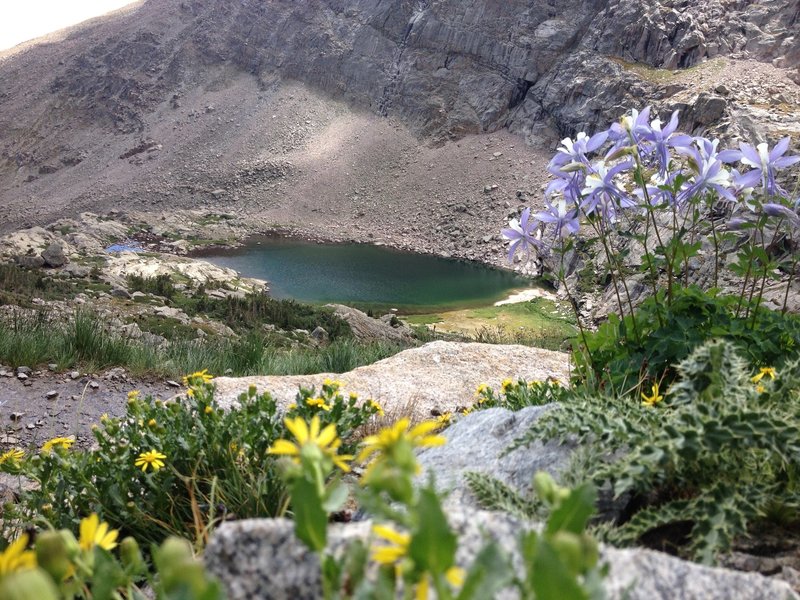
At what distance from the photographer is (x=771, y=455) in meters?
1.27

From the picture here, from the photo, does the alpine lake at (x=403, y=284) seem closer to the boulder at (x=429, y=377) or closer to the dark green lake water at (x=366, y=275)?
the dark green lake water at (x=366, y=275)

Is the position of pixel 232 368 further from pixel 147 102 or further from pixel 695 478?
pixel 147 102

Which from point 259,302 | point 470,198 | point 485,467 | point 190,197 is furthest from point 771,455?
point 190,197

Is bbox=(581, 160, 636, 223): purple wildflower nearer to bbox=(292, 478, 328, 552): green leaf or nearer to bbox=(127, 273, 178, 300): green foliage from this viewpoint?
bbox=(292, 478, 328, 552): green leaf

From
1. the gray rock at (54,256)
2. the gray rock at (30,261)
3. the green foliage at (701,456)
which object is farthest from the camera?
the gray rock at (54,256)

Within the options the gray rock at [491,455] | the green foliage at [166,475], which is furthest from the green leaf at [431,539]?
the green foliage at [166,475]

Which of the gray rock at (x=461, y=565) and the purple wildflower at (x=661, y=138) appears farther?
the purple wildflower at (x=661, y=138)

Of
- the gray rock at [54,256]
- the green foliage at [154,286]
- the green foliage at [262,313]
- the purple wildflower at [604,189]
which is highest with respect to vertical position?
the purple wildflower at [604,189]

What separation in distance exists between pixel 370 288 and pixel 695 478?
2795 centimetres

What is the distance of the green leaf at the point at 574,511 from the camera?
687 mm

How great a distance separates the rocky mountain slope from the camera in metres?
40.6

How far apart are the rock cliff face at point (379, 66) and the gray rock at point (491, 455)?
1480 inches

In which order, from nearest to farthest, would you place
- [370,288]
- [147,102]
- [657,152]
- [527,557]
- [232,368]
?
[527,557]
[657,152]
[232,368]
[370,288]
[147,102]

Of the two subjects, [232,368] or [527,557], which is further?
[232,368]
